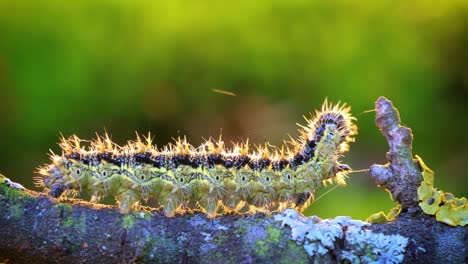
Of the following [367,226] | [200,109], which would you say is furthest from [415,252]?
[200,109]

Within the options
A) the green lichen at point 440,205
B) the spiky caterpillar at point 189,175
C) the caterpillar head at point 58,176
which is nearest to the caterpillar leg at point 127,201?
the spiky caterpillar at point 189,175

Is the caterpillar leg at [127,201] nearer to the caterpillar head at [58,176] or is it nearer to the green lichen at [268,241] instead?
the caterpillar head at [58,176]

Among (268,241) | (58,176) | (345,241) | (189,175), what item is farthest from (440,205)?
(58,176)

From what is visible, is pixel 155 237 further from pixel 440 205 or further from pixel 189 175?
pixel 440 205

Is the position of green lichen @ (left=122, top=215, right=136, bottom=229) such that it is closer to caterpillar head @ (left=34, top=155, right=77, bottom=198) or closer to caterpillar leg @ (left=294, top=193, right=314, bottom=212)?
caterpillar head @ (left=34, top=155, right=77, bottom=198)

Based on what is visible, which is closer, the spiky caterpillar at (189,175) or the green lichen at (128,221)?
the green lichen at (128,221)

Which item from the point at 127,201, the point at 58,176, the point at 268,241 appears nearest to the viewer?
the point at 268,241

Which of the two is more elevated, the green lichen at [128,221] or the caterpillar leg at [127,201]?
the caterpillar leg at [127,201]

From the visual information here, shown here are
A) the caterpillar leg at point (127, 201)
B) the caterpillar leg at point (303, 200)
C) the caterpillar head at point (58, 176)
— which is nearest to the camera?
the caterpillar leg at point (127, 201)

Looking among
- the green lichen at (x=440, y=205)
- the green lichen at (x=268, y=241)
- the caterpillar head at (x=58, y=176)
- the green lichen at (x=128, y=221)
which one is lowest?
the green lichen at (x=268, y=241)
